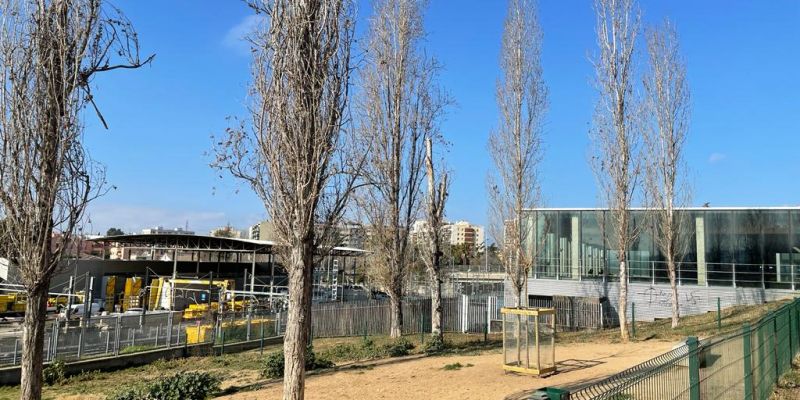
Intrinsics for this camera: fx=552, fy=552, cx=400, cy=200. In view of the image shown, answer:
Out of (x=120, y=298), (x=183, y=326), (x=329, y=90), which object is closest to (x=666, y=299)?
(x=183, y=326)

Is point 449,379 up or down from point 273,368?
up

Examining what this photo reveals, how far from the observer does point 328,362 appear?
15008 mm

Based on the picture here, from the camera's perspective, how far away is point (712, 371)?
5.78 m

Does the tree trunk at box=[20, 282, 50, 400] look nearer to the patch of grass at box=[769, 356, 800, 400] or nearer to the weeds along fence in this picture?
the patch of grass at box=[769, 356, 800, 400]

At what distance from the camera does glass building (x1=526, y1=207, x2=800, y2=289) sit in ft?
85.9

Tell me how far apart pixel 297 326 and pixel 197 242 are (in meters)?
37.8

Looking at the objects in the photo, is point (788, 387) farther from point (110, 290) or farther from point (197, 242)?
point (110, 290)

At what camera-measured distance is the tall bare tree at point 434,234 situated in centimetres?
2027

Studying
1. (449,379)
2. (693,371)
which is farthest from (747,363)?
(449,379)

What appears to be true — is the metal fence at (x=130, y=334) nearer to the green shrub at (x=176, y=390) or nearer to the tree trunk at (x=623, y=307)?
the green shrub at (x=176, y=390)

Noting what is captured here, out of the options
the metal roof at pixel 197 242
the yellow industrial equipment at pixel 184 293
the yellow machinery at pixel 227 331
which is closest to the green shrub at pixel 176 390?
the yellow machinery at pixel 227 331

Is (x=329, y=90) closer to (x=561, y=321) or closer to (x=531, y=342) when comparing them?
(x=531, y=342)

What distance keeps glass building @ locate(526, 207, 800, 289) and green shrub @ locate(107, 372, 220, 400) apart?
17435mm

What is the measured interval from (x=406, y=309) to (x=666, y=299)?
12670 millimetres
